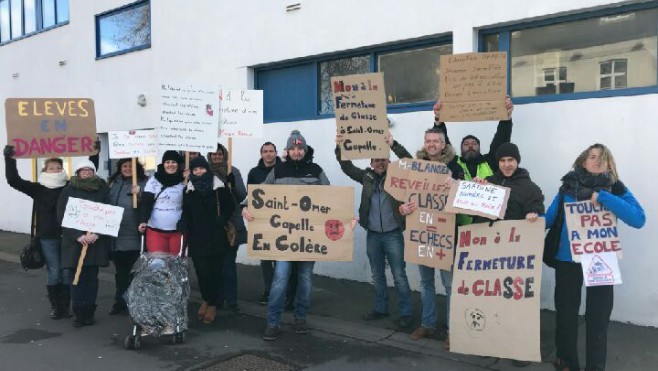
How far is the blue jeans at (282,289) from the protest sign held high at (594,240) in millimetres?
2478

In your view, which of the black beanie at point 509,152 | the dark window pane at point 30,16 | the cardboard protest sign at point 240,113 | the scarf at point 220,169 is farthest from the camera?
the dark window pane at point 30,16

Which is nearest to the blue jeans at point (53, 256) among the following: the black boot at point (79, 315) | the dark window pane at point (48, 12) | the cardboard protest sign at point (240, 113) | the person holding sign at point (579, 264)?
the black boot at point (79, 315)

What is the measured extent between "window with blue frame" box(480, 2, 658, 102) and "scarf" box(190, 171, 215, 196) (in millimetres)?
3622

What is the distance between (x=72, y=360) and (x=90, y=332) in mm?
847

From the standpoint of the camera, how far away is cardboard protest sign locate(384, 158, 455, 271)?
196 inches

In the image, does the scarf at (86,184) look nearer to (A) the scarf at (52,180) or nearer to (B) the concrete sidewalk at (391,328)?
(A) the scarf at (52,180)

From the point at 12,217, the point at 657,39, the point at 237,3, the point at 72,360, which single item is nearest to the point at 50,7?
the point at 12,217

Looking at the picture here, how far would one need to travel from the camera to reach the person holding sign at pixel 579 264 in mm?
4172

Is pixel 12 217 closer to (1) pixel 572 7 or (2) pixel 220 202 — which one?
(2) pixel 220 202

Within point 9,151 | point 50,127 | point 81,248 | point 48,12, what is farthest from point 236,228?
point 48,12

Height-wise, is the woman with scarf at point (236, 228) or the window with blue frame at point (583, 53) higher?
the window with blue frame at point (583, 53)

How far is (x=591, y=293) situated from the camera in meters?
4.33

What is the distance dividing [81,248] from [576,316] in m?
4.81

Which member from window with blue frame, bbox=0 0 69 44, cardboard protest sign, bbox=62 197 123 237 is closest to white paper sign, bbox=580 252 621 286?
cardboard protest sign, bbox=62 197 123 237
